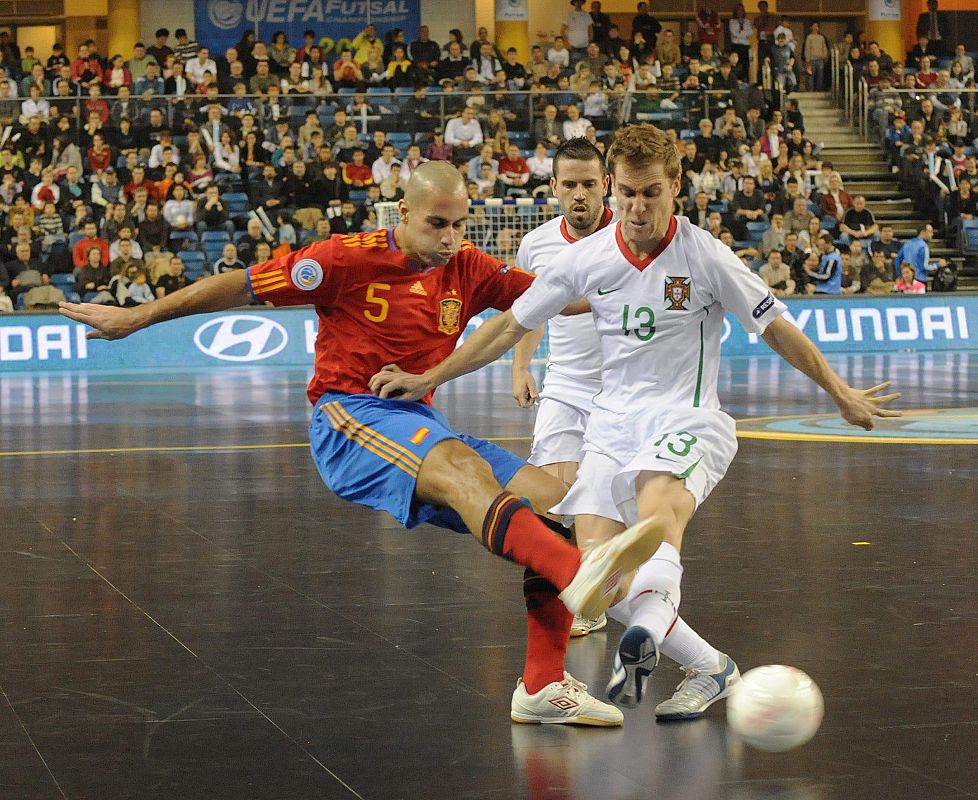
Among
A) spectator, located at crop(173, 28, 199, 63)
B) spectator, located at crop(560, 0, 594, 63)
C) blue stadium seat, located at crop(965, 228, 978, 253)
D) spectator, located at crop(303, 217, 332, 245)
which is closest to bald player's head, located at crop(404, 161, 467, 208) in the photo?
spectator, located at crop(303, 217, 332, 245)

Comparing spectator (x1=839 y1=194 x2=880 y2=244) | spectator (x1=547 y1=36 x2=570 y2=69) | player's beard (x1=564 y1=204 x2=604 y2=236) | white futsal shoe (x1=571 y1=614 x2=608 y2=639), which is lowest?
white futsal shoe (x1=571 y1=614 x2=608 y2=639)

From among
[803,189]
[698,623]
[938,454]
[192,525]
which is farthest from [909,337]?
[698,623]

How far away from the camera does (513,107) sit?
28859 mm

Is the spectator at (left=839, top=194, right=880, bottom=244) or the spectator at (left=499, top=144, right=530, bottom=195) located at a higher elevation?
the spectator at (left=499, top=144, right=530, bottom=195)

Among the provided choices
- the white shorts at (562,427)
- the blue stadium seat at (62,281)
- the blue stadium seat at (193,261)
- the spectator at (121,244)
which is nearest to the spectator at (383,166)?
the blue stadium seat at (193,261)

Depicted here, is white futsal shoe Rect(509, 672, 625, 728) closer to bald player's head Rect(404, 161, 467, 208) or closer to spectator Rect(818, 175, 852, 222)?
bald player's head Rect(404, 161, 467, 208)

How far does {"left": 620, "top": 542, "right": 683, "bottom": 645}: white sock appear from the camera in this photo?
4.93 metres

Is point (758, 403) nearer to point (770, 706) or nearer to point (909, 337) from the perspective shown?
point (909, 337)

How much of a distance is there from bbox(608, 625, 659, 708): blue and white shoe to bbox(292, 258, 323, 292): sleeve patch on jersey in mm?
1998

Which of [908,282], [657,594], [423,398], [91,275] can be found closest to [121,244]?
[91,275]

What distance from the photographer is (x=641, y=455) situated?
552 centimetres

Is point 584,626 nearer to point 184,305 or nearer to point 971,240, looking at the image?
point 184,305

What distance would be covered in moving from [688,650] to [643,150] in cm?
174

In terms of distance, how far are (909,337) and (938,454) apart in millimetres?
13587
